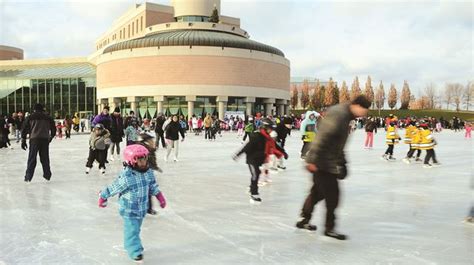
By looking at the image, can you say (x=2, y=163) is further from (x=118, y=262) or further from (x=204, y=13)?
(x=204, y=13)

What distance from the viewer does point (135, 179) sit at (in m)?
3.79

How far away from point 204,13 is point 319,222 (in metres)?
58.1

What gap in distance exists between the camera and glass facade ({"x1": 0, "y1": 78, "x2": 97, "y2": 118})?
64.2 meters

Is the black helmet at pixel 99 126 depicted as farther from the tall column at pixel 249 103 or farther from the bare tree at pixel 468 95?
the bare tree at pixel 468 95

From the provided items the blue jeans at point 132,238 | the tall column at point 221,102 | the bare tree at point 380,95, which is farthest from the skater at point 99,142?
the bare tree at point 380,95

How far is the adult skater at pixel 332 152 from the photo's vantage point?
13.6 feet

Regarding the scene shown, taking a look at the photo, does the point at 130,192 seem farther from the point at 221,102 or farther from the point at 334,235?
the point at 221,102

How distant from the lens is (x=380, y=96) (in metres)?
117

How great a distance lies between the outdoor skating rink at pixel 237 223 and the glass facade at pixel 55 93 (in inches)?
2339

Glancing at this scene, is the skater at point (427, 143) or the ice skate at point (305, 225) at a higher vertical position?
the skater at point (427, 143)

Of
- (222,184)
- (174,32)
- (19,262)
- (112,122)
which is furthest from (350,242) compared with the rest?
(174,32)

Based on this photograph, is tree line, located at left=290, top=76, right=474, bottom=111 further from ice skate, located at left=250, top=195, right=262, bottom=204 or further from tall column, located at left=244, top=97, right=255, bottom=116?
ice skate, located at left=250, top=195, right=262, bottom=204

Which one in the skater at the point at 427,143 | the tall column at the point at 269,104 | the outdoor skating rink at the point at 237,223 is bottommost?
the outdoor skating rink at the point at 237,223

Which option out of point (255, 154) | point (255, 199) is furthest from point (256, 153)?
point (255, 199)
